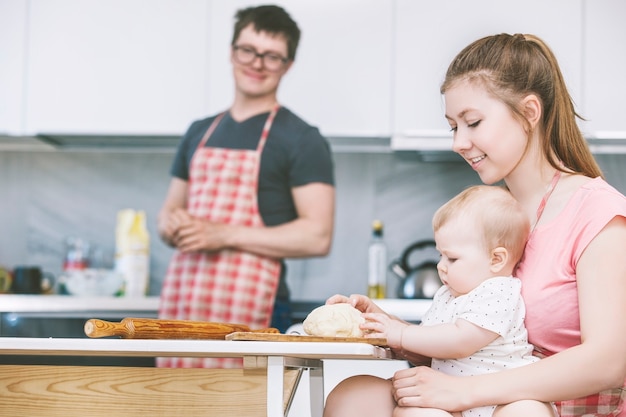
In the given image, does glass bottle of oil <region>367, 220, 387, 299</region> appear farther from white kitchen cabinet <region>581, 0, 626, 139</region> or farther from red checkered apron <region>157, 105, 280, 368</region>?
white kitchen cabinet <region>581, 0, 626, 139</region>

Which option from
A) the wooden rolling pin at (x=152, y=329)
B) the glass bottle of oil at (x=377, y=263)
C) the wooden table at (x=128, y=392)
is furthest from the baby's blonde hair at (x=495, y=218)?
the glass bottle of oil at (x=377, y=263)

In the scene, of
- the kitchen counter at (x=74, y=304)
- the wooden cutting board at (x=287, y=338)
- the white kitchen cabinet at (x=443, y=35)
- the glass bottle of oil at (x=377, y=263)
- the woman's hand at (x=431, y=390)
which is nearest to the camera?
the wooden cutting board at (x=287, y=338)

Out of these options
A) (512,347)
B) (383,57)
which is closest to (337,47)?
(383,57)

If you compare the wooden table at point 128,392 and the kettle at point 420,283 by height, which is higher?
the kettle at point 420,283

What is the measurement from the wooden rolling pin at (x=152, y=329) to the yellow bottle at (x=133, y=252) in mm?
2137

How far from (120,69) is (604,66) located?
5.70 feet

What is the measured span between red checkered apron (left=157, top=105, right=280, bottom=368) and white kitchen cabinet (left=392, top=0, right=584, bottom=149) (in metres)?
0.48

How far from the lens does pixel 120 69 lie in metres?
3.31

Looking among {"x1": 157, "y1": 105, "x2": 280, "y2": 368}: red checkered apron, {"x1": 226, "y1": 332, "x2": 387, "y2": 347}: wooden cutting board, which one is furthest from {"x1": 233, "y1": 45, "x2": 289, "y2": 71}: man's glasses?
{"x1": 226, "y1": 332, "x2": 387, "y2": 347}: wooden cutting board

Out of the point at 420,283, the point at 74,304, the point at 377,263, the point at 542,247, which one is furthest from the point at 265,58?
the point at 542,247

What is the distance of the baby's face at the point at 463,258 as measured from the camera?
1.37m

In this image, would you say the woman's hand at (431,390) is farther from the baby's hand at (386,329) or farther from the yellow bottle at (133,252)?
the yellow bottle at (133,252)

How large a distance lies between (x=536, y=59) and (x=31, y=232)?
263 centimetres

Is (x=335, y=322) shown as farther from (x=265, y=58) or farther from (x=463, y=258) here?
(x=265, y=58)
